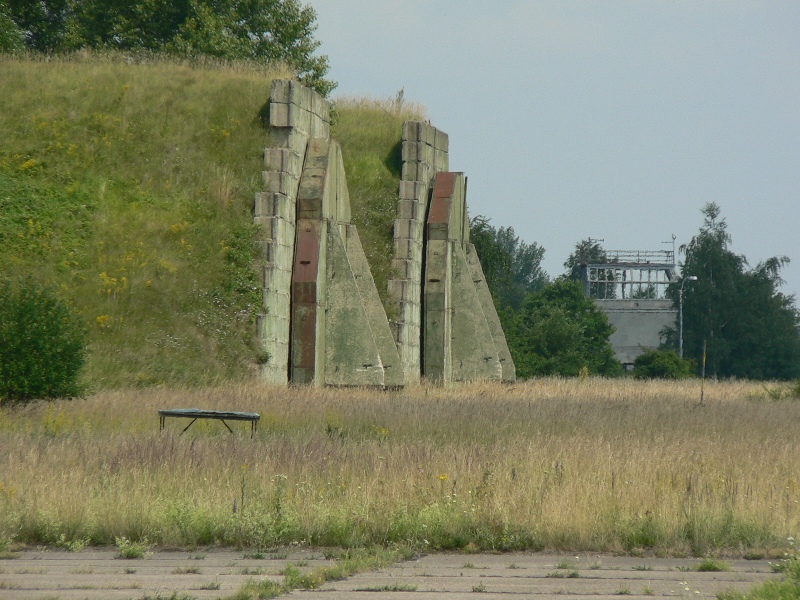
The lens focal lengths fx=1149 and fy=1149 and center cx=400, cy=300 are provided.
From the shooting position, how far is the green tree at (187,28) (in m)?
51.5

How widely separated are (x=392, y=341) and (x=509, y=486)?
17.8 meters

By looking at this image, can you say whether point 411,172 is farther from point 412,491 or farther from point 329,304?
point 412,491

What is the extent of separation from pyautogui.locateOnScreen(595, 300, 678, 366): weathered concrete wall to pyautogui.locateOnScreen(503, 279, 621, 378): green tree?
15.3m

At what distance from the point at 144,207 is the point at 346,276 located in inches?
204

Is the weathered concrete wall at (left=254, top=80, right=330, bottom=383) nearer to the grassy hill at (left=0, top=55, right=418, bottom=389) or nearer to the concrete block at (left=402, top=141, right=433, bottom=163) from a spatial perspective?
the grassy hill at (left=0, top=55, right=418, bottom=389)

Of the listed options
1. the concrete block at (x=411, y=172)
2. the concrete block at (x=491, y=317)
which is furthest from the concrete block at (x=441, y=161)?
the concrete block at (x=491, y=317)

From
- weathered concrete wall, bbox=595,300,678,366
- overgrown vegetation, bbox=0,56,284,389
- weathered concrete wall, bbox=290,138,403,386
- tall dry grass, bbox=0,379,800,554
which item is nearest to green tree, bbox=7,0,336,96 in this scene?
overgrown vegetation, bbox=0,56,284,389

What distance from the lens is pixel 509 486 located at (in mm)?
11609

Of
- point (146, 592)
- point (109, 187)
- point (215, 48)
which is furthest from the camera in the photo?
point (215, 48)

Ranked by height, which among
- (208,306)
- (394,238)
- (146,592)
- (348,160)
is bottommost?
(146,592)

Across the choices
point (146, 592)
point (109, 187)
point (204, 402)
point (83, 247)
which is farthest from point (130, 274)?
point (146, 592)

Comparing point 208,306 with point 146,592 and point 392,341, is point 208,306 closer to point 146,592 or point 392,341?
point 392,341

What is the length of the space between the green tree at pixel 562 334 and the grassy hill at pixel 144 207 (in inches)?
1673

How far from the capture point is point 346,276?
1126 inches
